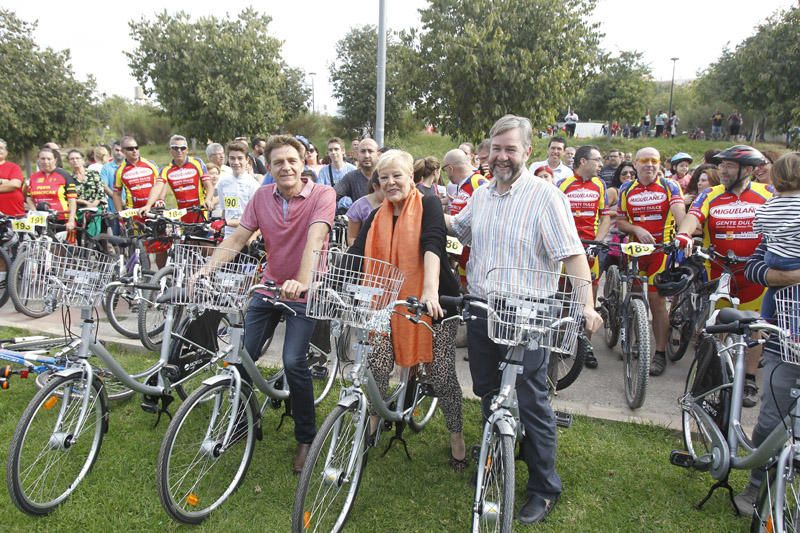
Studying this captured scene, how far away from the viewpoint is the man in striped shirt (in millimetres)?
2896

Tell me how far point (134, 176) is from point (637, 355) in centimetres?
627

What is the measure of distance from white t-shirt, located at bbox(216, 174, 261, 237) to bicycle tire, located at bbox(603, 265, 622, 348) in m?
3.88

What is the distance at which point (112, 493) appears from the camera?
3.35 metres

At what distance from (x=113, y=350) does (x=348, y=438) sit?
148 inches

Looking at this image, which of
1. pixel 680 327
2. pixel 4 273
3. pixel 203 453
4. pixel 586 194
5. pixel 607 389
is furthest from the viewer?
pixel 4 273

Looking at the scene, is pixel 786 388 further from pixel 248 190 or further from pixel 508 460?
pixel 248 190

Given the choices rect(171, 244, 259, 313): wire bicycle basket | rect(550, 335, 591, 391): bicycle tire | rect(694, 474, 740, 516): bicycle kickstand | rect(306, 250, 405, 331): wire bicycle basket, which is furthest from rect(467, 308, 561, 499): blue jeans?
rect(550, 335, 591, 391): bicycle tire

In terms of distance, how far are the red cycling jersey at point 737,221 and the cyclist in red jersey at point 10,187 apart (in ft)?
25.1

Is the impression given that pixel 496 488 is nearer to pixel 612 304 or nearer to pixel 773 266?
pixel 773 266

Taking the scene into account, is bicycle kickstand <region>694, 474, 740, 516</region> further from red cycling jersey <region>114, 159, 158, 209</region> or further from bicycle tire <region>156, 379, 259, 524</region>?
red cycling jersey <region>114, 159, 158, 209</region>

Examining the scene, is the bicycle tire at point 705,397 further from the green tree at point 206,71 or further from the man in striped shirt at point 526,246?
the green tree at point 206,71

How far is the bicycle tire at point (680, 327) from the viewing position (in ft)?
16.7

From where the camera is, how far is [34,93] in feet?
67.3

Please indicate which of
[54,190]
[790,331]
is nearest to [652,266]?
[790,331]
